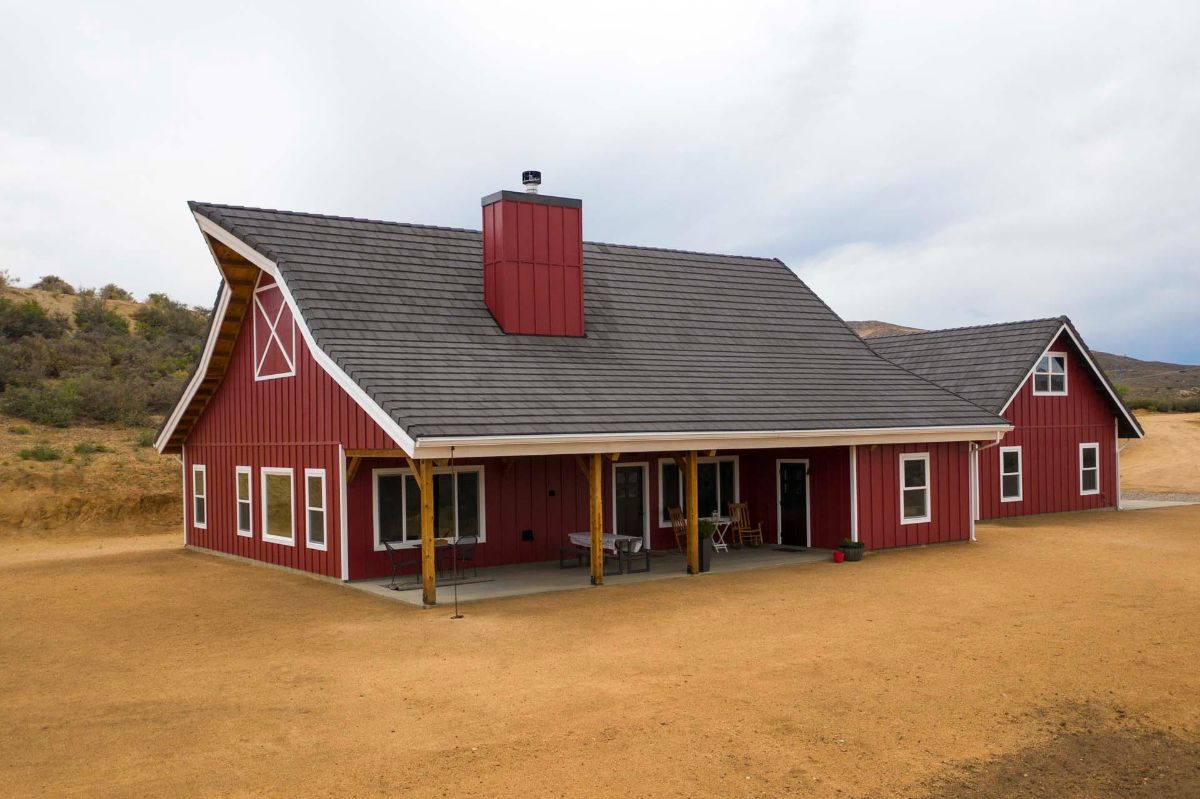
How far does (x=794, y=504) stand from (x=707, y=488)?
167 centimetres

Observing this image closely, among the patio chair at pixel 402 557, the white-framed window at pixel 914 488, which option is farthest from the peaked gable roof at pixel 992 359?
the patio chair at pixel 402 557

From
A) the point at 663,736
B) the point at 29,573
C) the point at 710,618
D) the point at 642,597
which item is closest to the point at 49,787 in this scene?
the point at 663,736

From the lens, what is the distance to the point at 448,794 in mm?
6746

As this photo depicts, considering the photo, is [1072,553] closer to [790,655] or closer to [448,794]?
[790,655]

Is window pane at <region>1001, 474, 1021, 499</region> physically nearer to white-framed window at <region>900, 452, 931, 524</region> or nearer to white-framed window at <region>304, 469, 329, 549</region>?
white-framed window at <region>900, 452, 931, 524</region>

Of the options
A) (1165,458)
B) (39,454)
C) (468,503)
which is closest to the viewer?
(468,503)

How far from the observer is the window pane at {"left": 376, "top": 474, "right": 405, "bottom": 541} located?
635 inches

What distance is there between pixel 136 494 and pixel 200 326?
22177 mm

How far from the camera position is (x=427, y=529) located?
13.6 meters

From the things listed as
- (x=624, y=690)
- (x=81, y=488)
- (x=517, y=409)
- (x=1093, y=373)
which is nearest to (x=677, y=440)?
(x=517, y=409)

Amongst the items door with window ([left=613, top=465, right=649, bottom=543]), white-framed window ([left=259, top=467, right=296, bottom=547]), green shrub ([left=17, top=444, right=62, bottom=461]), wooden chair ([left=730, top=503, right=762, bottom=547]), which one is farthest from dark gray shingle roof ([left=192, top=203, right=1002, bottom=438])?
green shrub ([left=17, top=444, right=62, bottom=461])

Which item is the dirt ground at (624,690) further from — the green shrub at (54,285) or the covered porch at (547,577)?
the green shrub at (54,285)

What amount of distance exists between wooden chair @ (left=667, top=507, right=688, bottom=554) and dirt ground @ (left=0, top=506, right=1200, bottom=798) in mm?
2913

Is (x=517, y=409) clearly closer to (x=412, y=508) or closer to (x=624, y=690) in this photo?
(x=412, y=508)
